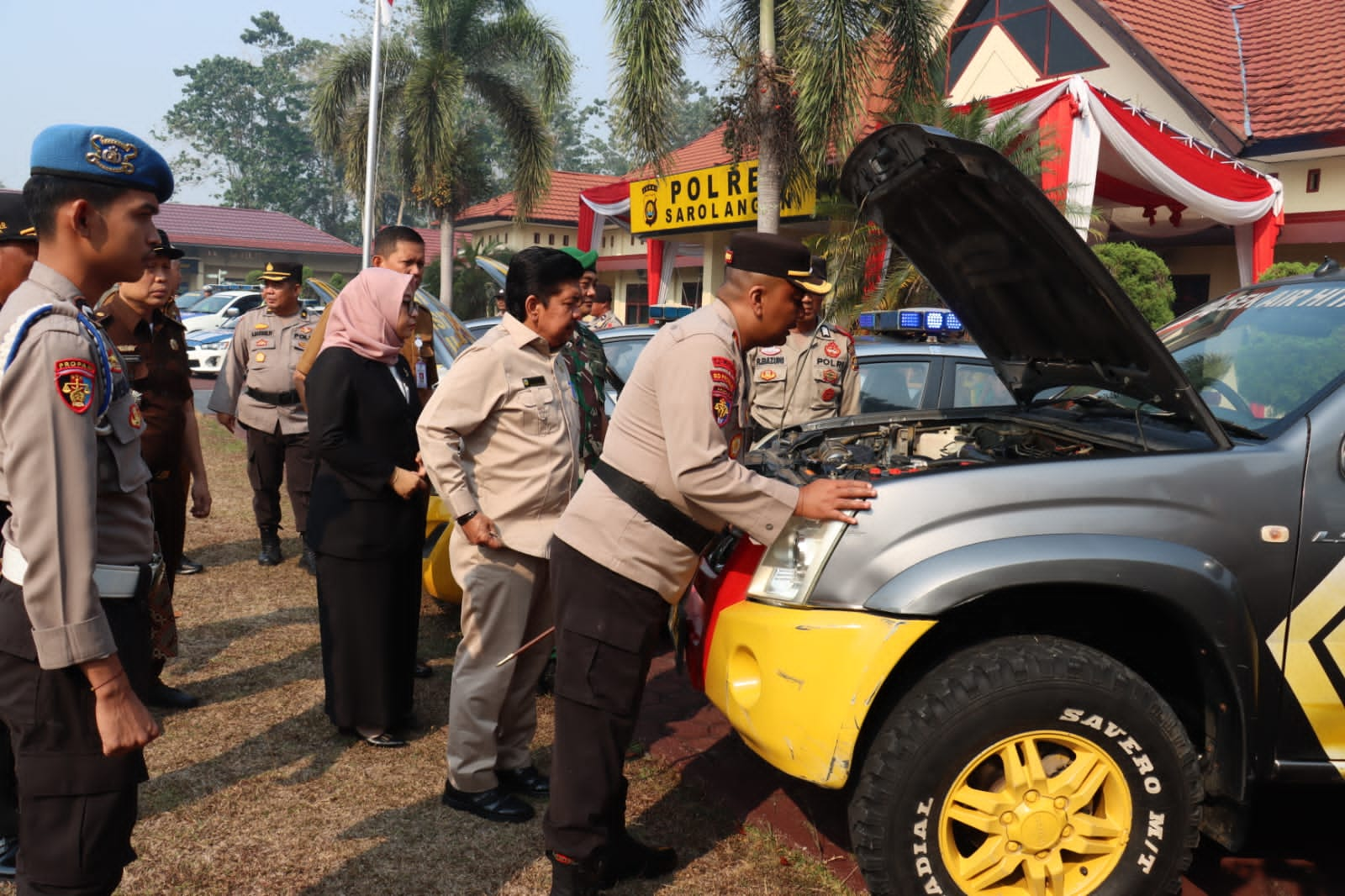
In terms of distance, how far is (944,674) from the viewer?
2.68 m

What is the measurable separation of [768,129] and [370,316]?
9825 millimetres

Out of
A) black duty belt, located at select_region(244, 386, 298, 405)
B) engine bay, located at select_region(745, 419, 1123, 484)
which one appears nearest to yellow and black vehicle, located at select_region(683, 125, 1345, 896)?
engine bay, located at select_region(745, 419, 1123, 484)

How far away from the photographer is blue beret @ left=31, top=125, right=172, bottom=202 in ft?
6.33

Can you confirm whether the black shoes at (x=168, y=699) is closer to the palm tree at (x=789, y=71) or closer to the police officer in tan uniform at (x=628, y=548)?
the police officer in tan uniform at (x=628, y=548)

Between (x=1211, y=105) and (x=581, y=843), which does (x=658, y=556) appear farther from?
(x=1211, y=105)

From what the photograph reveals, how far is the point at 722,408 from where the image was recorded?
107 inches

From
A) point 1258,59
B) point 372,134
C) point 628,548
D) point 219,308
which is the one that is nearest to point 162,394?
point 628,548

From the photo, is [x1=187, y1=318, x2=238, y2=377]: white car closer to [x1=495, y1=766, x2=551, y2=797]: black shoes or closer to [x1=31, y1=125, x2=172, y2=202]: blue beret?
[x1=495, y1=766, x2=551, y2=797]: black shoes

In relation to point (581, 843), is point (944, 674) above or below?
above

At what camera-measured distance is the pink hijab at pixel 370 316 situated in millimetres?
3939

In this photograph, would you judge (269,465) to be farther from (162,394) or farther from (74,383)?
(74,383)

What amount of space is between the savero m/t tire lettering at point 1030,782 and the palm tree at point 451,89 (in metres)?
19.9

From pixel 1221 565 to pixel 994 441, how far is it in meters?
0.85

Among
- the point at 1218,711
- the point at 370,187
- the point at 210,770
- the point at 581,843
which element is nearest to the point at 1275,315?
the point at 1218,711
